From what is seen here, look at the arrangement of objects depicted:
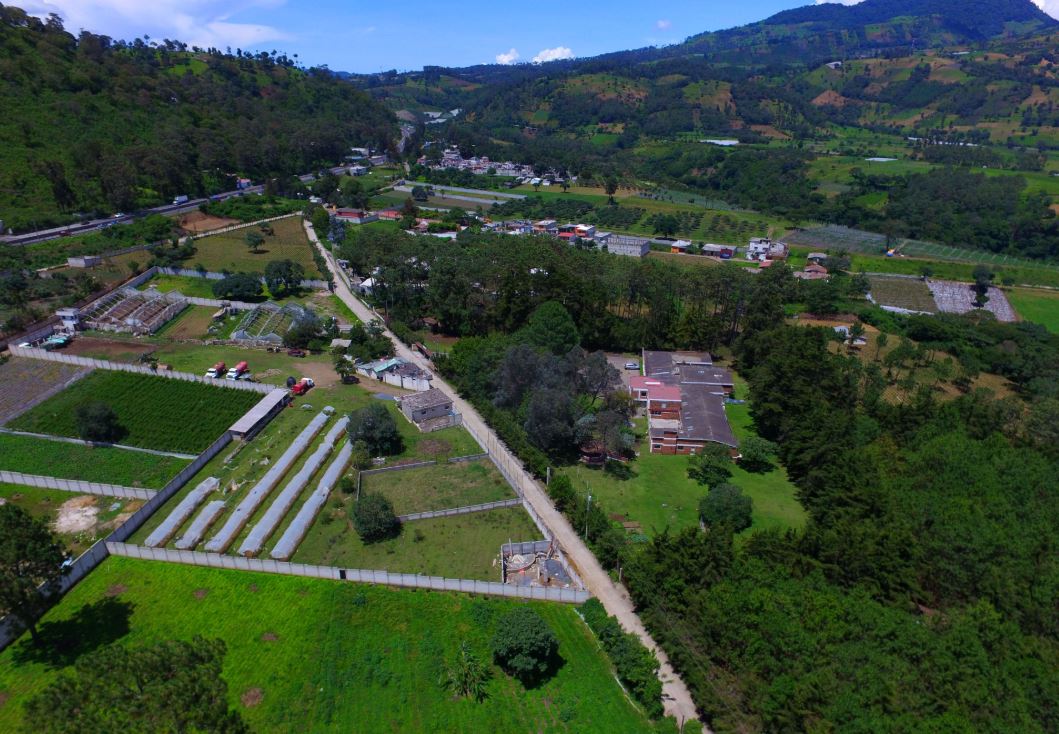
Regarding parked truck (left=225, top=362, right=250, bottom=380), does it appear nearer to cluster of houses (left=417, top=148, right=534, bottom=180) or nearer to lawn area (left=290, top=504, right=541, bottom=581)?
lawn area (left=290, top=504, right=541, bottom=581)

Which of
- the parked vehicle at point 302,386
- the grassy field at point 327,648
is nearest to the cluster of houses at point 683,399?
the grassy field at point 327,648

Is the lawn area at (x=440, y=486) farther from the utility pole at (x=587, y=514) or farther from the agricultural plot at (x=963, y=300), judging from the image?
the agricultural plot at (x=963, y=300)

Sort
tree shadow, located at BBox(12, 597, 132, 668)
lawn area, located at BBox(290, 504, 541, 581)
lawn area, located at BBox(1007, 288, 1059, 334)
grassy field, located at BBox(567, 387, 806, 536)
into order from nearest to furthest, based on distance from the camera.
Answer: tree shadow, located at BBox(12, 597, 132, 668) → lawn area, located at BBox(290, 504, 541, 581) → grassy field, located at BBox(567, 387, 806, 536) → lawn area, located at BBox(1007, 288, 1059, 334)

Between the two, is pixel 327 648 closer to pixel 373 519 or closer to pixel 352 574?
pixel 352 574

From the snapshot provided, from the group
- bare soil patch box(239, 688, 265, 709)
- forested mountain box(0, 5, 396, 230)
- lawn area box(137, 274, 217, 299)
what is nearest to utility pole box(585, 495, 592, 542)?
bare soil patch box(239, 688, 265, 709)

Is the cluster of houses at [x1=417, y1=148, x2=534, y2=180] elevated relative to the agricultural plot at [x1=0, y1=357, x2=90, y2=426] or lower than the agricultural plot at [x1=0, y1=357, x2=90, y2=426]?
lower

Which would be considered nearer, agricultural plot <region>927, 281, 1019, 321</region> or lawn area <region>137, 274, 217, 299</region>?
lawn area <region>137, 274, 217, 299</region>

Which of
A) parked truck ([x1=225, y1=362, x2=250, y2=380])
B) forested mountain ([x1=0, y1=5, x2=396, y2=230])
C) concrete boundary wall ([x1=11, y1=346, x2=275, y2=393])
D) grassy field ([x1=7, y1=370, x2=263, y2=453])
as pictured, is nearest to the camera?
grassy field ([x1=7, y1=370, x2=263, y2=453])

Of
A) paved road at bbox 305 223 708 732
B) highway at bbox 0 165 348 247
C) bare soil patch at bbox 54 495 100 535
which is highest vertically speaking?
highway at bbox 0 165 348 247
